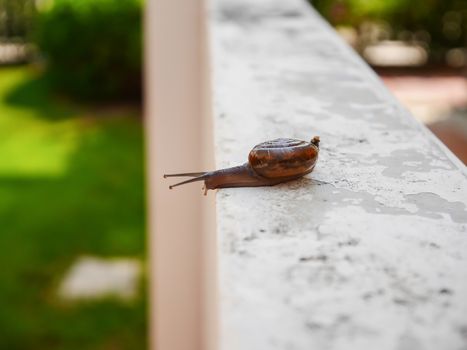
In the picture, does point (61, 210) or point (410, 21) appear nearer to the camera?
point (61, 210)

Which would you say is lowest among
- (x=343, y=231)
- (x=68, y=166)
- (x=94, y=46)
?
(x=68, y=166)

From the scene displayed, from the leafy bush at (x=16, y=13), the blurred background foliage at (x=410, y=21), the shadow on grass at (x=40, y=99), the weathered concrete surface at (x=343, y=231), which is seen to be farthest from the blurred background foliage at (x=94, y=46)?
the weathered concrete surface at (x=343, y=231)

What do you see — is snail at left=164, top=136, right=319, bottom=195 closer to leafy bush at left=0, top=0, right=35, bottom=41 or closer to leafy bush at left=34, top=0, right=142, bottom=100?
leafy bush at left=34, top=0, right=142, bottom=100

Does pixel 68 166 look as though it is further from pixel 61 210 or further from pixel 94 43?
pixel 94 43

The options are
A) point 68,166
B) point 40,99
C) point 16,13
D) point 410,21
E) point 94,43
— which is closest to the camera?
point 68,166

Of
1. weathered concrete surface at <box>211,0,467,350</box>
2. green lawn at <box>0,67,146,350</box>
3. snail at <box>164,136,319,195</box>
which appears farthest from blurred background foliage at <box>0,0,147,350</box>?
snail at <box>164,136,319,195</box>

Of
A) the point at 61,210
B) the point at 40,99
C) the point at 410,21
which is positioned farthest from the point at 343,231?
the point at 410,21

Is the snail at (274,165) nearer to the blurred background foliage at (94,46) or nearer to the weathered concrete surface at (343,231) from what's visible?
the weathered concrete surface at (343,231)
